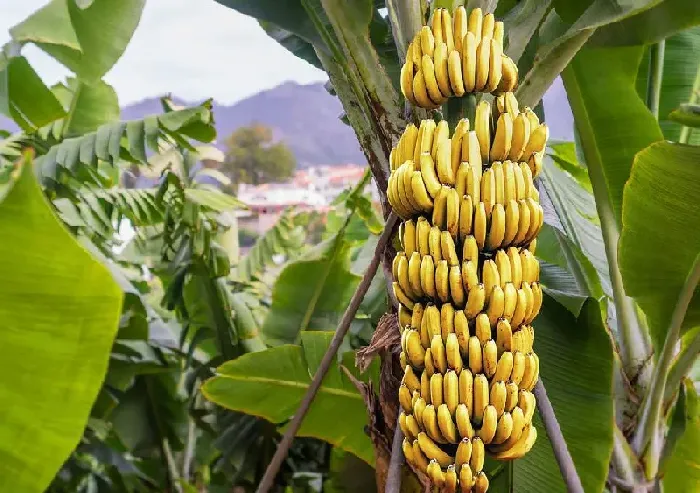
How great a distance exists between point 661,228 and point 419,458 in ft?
1.15

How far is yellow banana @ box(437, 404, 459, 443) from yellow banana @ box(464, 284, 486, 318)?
0.06 metres

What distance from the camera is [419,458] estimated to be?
0.39m

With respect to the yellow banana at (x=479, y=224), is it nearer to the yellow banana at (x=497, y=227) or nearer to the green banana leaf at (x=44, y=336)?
the yellow banana at (x=497, y=227)

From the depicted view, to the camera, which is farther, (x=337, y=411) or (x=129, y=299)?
(x=129, y=299)

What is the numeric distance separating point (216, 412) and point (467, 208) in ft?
3.40

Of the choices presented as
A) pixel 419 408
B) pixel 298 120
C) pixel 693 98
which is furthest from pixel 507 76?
pixel 298 120

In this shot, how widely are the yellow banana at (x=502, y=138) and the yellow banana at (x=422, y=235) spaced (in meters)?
0.07

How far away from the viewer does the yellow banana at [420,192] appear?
38 cm

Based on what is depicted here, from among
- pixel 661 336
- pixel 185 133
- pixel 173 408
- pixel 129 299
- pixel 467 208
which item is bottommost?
pixel 173 408

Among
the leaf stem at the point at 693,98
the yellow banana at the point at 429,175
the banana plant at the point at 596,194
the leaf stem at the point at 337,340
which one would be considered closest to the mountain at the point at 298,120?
the leaf stem at the point at 693,98

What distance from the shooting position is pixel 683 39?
84cm

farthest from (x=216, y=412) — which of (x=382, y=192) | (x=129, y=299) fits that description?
(x=382, y=192)

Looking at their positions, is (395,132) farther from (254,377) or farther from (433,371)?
(254,377)

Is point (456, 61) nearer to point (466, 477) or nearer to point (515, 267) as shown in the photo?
point (515, 267)
